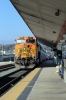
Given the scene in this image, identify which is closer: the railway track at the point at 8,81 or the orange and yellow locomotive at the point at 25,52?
the railway track at the point at 8,81

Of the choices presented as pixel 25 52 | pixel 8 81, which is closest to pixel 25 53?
pixel 25 52

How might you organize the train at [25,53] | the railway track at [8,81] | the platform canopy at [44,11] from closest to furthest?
1. the railway track at [8,81]
2. the platform canopy at [44,11]
3. the train at [25,53]

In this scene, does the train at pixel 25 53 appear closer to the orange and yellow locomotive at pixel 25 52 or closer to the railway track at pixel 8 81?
the orange and yellow locomotive at pixel 25 52

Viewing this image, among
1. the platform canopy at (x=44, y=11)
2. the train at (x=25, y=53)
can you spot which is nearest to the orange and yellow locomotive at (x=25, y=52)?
the train at (x=25, y=53)

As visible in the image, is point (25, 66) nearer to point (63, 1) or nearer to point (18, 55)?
point (18, 55)

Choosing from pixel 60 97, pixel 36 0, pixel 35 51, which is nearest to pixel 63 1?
pixel 36 0

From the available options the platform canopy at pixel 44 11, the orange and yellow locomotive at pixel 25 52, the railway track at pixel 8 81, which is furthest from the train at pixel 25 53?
the railway track at pixel 8 81

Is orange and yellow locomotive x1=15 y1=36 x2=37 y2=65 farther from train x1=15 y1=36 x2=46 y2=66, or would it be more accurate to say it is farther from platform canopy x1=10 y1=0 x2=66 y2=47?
platform canopy x1=10 y1=0 x2=66 y2=47

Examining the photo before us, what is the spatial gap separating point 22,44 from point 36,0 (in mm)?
14748

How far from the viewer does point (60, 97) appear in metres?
9.54

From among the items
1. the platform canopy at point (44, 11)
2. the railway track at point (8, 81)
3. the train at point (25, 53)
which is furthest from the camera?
the train at point (25, 53)

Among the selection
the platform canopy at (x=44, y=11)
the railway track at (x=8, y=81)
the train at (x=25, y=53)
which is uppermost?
the platform canopy at (x=44, y=11)

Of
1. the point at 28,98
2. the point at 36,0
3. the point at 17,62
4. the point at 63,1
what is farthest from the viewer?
the point at 17,62

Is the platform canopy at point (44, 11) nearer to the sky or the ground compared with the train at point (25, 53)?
nearer to the sky
